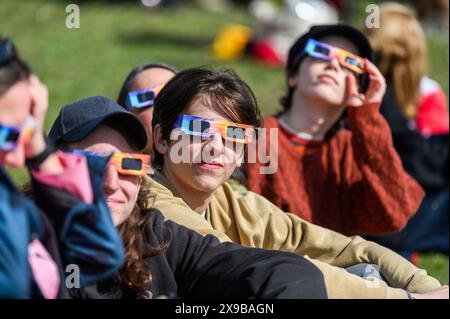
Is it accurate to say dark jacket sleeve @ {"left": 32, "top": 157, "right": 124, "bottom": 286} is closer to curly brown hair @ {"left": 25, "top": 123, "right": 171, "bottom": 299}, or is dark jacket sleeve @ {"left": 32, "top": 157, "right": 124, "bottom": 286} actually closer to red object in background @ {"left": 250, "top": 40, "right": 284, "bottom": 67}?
curly brown hair @ {"left": 25, "top": 123, "right": 171, "bottom": 299}

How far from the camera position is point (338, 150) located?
460 centimetres

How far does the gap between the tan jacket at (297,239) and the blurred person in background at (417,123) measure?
238 centimetres

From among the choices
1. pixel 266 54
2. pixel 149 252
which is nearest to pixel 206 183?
pixel 149 252

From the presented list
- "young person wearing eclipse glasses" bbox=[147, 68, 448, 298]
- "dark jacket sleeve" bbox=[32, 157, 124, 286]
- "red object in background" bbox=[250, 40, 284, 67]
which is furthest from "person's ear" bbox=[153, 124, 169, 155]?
"red object in background" bbox=[250, 40, 284, 67]

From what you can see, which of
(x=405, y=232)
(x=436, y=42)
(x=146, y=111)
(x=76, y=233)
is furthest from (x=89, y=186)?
(x=436, y=42)

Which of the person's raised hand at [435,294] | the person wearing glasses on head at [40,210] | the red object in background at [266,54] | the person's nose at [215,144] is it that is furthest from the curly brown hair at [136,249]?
the red object in background at [266,54]

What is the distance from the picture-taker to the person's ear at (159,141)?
3529 mm

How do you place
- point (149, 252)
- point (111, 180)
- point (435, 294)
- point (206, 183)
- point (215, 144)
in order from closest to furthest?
point (111, 180), point (149, 252), point (435, 294), point (215, 144), point (206, 183)

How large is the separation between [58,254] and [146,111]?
2008 mm

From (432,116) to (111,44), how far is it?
670cm

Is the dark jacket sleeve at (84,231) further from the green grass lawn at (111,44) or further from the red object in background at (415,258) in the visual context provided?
the green grass lawn at (111,44)

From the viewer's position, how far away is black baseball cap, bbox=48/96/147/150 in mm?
2787

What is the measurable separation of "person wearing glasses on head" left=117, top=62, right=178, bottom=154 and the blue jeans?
7.50ft

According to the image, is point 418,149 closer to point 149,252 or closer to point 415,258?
point 415,258
